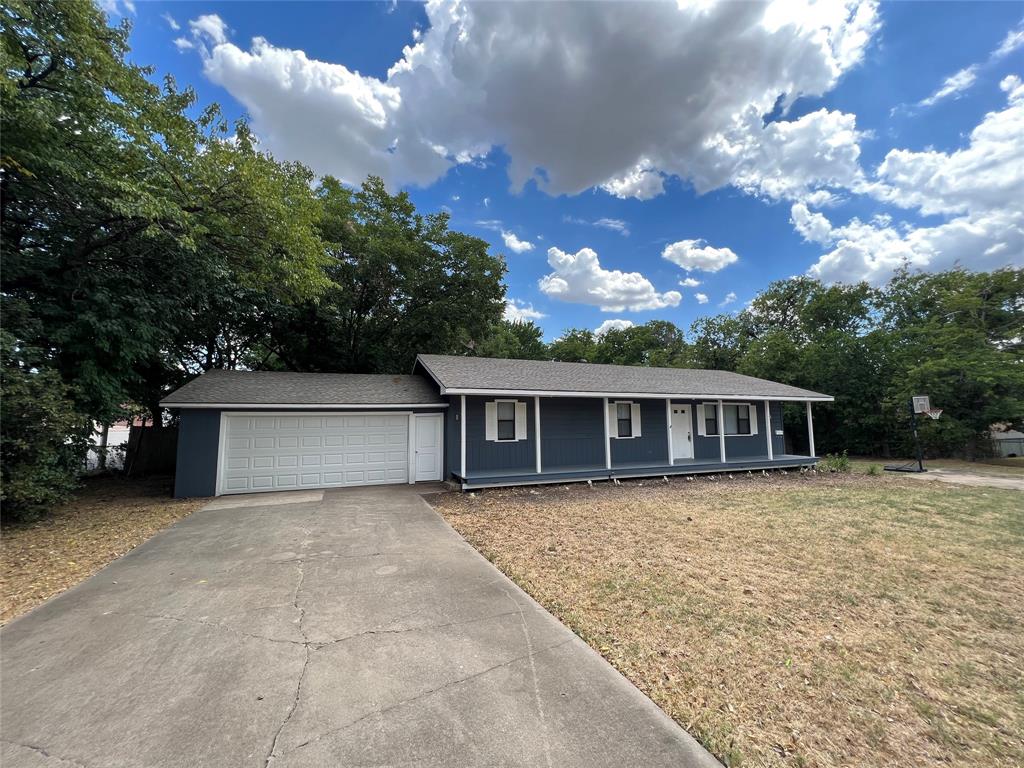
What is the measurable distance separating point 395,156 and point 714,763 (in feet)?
64.3

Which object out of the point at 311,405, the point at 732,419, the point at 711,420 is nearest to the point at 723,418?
the point at 711,420

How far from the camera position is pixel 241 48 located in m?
10.7

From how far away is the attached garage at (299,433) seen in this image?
9188 mm

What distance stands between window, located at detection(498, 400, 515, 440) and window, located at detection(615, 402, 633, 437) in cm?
341

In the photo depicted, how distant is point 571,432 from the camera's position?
1200 cm

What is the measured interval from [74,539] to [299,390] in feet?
17.1

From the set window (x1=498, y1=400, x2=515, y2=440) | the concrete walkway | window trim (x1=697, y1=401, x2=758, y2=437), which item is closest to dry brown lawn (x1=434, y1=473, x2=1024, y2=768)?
window (x1=498, y1=400, x2=515, y2=440)

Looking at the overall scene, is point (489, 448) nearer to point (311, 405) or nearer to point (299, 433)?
point (311, 405)

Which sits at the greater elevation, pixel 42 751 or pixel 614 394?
pixel 614 394

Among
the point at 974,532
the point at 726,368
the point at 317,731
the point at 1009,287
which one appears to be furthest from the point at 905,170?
the point at 317,731

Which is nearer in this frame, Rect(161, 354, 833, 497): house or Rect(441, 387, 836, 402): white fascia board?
Rect(161, 354, 833, 497): house

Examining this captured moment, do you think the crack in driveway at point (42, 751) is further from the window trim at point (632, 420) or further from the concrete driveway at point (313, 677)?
the window trim at point (632, 420)

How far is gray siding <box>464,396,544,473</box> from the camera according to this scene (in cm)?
1099

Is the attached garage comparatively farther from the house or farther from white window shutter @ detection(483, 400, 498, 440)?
white window shutter @ detection(483, 400, 498, 440)
